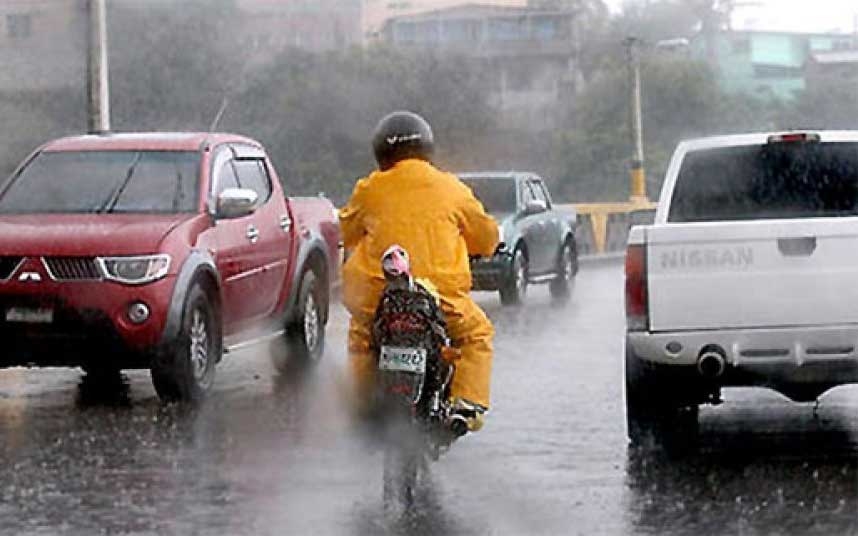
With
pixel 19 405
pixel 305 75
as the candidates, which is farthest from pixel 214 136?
pixel 305 75

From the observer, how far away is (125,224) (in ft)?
40.9

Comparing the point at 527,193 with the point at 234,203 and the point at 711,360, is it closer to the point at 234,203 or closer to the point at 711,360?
the point at 234,203

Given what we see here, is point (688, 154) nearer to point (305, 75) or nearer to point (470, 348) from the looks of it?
point (470, 348)

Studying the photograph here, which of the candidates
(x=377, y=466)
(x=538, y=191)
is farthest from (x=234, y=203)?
(x=538, y=191)

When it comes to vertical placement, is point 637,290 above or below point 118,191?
below

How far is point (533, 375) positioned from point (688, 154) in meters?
3.81

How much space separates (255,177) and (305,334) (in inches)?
52.2

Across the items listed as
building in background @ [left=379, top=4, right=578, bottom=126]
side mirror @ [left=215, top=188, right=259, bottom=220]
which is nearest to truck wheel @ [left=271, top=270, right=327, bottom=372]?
side mirror @ [left=215, top=188, right=259, bottom=220]

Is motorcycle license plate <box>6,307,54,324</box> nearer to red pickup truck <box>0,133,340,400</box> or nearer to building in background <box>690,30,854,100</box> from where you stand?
red pickup truck <box>0,133,340,400</box>

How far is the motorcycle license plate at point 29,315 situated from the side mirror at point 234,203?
4.88ft

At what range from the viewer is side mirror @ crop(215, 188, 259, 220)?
12875mm

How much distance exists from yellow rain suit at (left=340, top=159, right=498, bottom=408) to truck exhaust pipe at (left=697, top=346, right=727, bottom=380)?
1.28m

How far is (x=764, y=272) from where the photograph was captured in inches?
378

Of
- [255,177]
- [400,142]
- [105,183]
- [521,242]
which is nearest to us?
[400,142]
